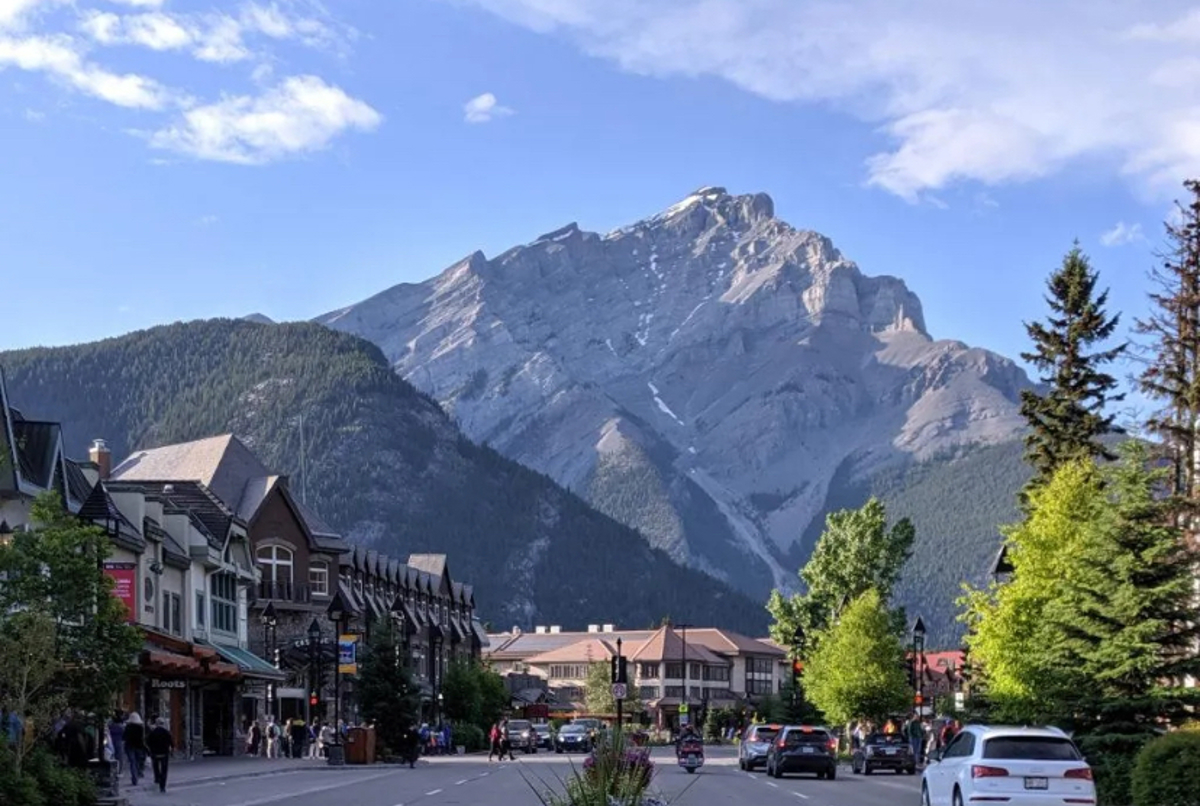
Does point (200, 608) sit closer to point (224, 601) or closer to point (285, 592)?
point (224, 601)

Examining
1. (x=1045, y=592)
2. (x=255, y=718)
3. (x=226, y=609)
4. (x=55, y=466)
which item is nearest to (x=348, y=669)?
(x=226, y=609)

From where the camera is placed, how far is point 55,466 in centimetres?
4778

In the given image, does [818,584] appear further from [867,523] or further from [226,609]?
[226,609]

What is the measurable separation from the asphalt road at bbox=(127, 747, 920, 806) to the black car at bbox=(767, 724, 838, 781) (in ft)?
1.68

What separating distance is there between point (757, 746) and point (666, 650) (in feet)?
388

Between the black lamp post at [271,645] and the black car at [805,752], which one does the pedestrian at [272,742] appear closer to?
the black lamp post at [271,645]

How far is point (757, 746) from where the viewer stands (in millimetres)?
58031

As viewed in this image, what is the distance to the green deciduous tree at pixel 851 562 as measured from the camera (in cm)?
9475

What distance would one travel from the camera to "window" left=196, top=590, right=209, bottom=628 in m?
65.0

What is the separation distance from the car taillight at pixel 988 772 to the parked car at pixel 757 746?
32.4 m

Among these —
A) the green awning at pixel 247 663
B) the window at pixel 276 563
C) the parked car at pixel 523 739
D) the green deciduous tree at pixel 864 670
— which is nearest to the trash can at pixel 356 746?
the green awning at pixel 247 663

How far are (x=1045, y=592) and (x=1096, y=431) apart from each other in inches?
526

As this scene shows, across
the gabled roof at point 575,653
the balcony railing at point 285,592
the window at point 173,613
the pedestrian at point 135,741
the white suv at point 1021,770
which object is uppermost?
the balcony railing at point 285,592

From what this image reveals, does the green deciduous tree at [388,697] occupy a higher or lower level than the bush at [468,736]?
higher
